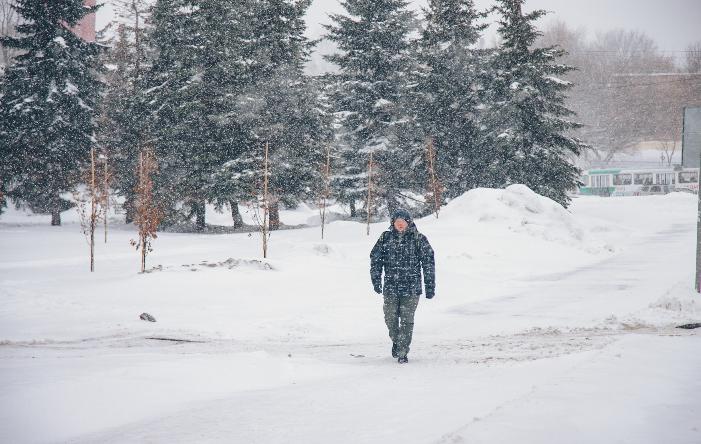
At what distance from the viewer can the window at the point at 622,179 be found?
198ft

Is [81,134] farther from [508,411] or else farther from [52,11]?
[508,411]

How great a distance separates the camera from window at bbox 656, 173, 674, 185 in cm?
5975

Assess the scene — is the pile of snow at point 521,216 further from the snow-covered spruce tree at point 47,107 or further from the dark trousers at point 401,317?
the snow-covered spruce tree at point 47,107

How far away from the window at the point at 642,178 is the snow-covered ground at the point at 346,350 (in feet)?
144

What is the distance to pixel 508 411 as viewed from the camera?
14.1ft

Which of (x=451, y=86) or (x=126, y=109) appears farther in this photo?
(x=126, y=109)

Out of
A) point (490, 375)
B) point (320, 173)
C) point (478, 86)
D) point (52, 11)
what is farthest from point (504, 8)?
point (490, 375)

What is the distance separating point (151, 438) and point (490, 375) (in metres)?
3.40

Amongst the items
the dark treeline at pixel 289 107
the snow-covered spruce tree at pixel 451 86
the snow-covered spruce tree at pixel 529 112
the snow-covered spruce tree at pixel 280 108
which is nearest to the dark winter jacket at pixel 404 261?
the dark treeline at pixel 289 107

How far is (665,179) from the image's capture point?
59875mm

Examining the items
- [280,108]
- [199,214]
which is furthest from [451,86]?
[199,214]

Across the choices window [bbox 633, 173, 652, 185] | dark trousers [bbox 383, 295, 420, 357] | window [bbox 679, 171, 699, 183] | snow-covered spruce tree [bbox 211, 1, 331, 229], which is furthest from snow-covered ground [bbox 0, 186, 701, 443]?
window [bbox 679, 171, 699, 183]

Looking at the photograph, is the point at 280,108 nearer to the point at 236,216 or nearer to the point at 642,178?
the point at 236,216

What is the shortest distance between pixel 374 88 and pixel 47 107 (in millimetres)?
18240
